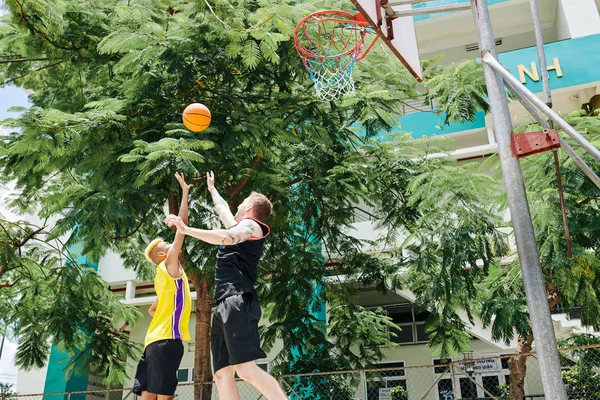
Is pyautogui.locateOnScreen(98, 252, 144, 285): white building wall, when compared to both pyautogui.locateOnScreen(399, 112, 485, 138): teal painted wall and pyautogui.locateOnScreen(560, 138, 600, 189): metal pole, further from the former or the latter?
pyautogui.locateOnScreen(560, 138, 600, 189): metal pole

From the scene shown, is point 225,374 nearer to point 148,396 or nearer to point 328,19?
point 148,396

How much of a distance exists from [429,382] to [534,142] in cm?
1504

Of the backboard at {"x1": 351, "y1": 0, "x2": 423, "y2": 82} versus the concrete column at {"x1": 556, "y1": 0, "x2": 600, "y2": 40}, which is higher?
the concrete column at {"x1": 556, "y1": 0, "x2": 600, "y2": 40}

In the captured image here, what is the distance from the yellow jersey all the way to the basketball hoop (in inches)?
131

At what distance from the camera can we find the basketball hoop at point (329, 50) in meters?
7.80

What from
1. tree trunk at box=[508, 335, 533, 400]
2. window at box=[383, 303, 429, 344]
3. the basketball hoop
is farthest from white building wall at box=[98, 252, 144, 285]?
tree trunk at box=[508, 335, 533, 400]

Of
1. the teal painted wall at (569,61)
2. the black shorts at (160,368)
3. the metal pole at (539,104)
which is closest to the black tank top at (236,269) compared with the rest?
the black shorts at (160,368)

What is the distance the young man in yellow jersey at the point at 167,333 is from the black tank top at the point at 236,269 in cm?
51

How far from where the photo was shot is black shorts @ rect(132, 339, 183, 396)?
528cm

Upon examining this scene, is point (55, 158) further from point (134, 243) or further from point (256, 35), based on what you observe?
point (134, 243)

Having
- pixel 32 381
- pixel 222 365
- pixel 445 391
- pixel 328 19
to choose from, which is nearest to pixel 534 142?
pixel 222 365

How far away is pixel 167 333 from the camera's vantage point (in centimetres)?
541

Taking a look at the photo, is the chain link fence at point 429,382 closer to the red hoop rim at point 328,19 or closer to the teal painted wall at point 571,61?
the red hoop rim at point 328,19

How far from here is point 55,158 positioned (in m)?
8.71
